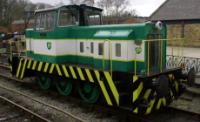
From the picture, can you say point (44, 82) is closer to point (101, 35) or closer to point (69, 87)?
point (69, 87)

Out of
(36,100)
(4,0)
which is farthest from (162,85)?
(4,0)

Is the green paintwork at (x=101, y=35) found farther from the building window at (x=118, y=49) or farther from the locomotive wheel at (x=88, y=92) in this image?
the locomotive wheel at (x=88, y=92)

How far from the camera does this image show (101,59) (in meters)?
8.12

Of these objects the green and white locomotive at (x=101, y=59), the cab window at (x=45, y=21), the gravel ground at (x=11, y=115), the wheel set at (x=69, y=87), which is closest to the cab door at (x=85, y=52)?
the green and white locomotive at (x=101, y=59)

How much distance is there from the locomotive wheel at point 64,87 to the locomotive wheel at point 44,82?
0.61 m

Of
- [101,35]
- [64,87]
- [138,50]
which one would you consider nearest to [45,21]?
[64,87]

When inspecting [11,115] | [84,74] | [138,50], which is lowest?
[11,115]

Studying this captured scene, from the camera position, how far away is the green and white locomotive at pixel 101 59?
7109 millimetres

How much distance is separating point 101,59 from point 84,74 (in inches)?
26.5

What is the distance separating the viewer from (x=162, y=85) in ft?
22.6

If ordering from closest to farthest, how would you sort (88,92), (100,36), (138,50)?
(138,50) → (100,36) → (88,92)

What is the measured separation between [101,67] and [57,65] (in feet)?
5.55

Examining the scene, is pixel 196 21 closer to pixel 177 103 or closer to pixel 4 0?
pixel 177 103

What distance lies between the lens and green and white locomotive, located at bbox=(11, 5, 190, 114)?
23.3 feet
